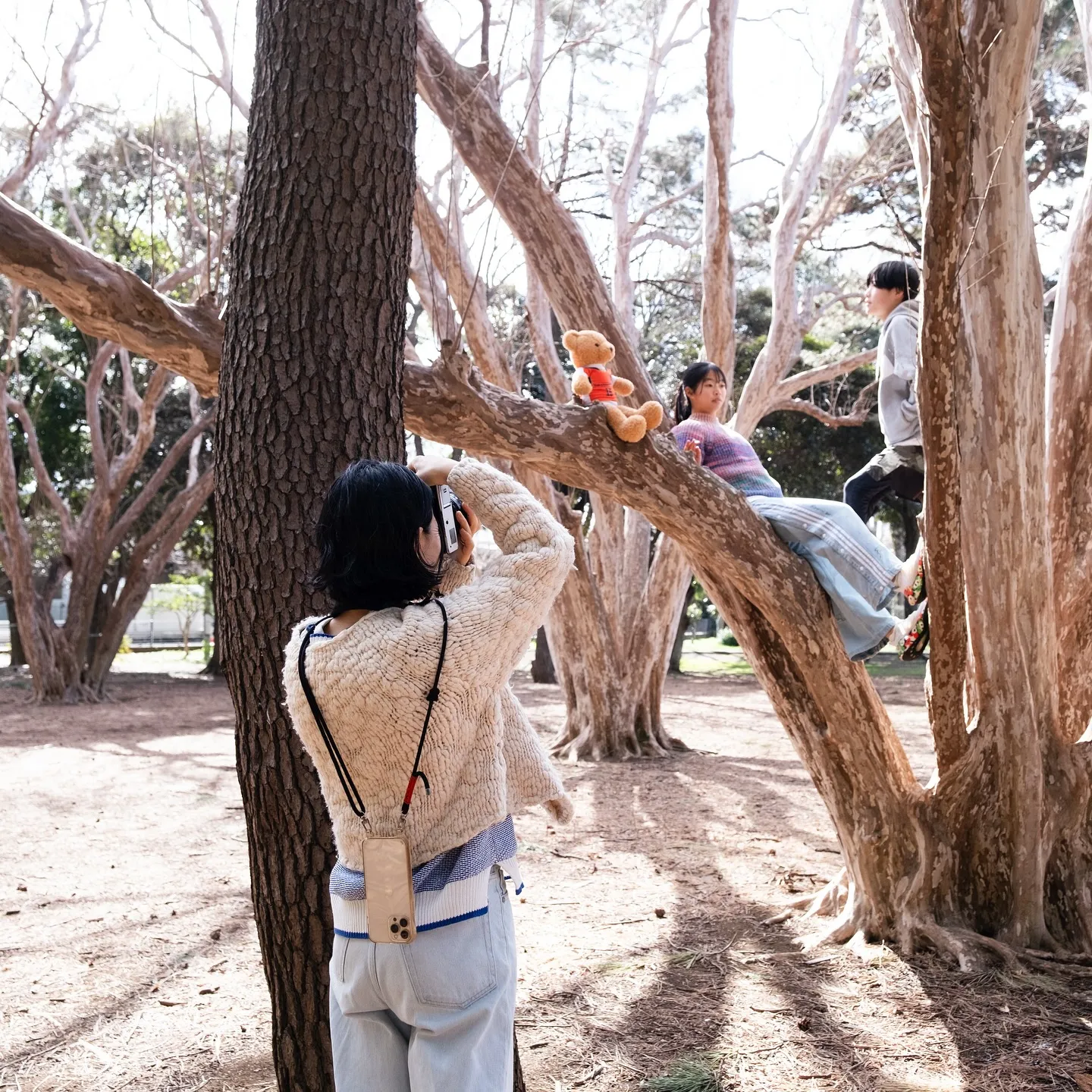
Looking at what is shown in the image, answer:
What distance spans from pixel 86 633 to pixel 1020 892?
41.1ft

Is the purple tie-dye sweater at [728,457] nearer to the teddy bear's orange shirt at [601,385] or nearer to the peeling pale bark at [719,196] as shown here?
the teddy bear's orange shirt at [601,385]

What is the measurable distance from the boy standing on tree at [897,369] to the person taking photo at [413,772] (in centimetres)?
287

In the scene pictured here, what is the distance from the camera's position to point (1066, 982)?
3482mm

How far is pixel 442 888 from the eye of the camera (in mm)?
1643

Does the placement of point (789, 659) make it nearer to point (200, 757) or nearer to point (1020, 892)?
point (1020, 892)

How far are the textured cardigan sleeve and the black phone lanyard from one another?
51 millimetres

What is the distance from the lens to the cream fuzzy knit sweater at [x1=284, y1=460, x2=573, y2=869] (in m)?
1.65

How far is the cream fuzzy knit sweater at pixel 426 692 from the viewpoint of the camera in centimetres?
165

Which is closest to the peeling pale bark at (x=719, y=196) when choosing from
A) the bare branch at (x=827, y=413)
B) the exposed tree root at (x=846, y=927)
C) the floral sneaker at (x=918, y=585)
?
the bare branch at (x=827, y=413)

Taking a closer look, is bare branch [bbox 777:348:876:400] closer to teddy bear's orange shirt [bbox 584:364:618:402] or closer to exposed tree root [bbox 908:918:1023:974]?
teddy bear's orange shirt [bbox 584:364:618:402]

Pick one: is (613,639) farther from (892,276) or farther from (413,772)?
(413,772)

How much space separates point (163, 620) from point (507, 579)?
32.6m

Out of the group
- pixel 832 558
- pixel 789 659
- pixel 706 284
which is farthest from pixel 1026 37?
pixel 706 284

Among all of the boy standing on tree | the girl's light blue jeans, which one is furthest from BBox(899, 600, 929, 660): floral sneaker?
the boy standing on tree
